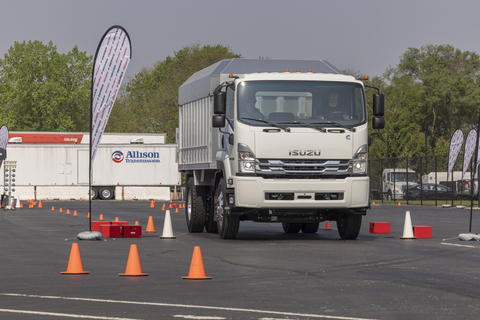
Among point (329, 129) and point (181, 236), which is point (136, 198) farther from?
point (329, 129)

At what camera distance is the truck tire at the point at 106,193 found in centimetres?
5309

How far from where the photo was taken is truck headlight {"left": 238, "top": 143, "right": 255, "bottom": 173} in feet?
51.6

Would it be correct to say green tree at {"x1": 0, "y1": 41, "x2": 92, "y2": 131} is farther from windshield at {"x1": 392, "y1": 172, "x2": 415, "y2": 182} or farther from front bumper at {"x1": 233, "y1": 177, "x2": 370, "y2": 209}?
front bumper at {"x1": 233, "y1": 177, "x2": 370, "y2": 209}

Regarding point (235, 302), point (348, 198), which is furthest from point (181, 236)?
point (235, 302)

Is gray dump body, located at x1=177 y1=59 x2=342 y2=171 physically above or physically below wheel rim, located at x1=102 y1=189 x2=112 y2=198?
above

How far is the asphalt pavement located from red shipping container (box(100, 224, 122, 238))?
70 cm

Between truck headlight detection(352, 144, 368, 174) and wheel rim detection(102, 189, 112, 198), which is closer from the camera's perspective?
truck headlight detection(352, 144, 368, 174)

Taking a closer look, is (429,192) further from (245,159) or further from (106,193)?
(245,159)

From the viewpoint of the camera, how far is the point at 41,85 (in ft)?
→ 277

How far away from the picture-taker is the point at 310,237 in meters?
18.4

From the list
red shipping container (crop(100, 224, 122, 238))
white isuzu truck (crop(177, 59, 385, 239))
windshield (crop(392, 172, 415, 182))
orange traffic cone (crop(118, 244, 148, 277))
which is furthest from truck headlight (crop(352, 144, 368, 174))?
windshield (crop(392, 172, 415, 182))

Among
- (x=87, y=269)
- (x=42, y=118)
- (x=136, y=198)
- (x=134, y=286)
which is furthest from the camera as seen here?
(x=42, y=118)

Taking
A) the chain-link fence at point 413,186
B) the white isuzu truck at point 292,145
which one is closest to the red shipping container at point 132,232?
the white isuzu truck at point 292,145

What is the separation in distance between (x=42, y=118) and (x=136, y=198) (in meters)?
38.5
